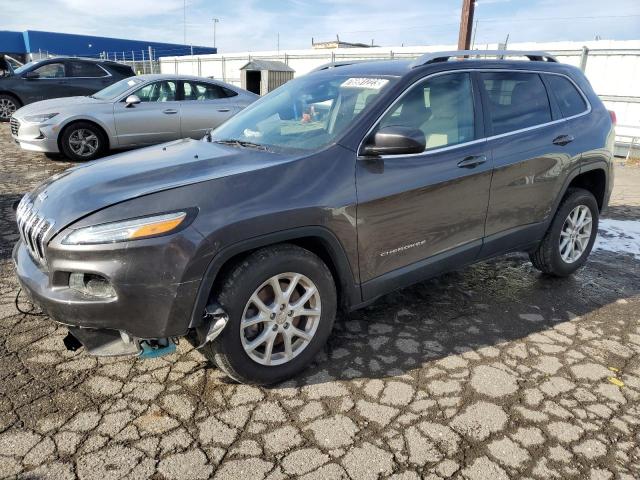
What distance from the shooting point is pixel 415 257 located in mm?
3275

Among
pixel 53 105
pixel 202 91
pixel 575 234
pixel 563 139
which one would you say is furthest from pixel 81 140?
pixel 575 234

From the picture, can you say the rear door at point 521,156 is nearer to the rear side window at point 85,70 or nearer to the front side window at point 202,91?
the front side window at point 202,91

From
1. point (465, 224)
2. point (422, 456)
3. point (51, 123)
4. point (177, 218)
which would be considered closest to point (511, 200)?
point (465, 224)

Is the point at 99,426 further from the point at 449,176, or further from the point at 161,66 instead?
the point at 161,66

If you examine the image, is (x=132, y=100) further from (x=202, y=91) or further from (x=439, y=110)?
(x=439, y=110)

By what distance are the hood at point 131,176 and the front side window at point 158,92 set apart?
6121mm

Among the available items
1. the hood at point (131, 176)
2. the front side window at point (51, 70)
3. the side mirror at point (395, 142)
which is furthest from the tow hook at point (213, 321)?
the front side window at point (51, 70)

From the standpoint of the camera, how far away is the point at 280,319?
276 centimetres

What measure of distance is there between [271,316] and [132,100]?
6903 millimetres

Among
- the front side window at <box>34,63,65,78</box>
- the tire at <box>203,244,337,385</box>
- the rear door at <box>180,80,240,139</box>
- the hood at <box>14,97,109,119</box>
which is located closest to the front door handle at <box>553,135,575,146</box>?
the tire at <box>203,244,337,385</box>

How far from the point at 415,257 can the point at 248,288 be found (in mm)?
1216

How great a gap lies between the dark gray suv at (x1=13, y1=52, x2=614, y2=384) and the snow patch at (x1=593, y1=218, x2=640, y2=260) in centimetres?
170

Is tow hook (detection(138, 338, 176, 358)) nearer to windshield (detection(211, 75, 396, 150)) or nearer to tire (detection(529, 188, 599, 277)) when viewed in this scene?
windshield (detection(211, 75, 396, 150))

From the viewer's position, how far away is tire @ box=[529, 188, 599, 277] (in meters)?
4.24
